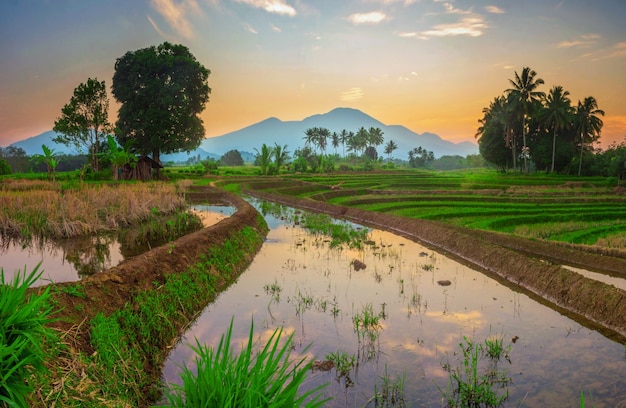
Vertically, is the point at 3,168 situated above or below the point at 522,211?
above

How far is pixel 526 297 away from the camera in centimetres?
945

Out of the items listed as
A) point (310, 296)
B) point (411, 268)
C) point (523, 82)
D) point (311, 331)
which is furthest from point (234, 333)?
point (523, 82)

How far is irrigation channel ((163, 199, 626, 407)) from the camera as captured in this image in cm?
552

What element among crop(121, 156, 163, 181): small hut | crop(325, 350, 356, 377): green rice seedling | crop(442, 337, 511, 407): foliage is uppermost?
crop(121, 156, 163, 181): small hut

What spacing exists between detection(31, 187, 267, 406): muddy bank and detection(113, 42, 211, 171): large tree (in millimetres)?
33705

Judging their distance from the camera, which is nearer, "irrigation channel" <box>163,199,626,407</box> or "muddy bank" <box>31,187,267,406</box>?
"muddy bank" <box>31,187,267,406</box>

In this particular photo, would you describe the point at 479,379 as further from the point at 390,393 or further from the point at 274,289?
the point at 274,289

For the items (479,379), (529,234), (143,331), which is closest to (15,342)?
(143,331)

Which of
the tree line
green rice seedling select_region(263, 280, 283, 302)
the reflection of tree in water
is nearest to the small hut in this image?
the reflection of tree in water

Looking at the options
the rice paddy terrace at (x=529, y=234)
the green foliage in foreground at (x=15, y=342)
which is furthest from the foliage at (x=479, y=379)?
the green foliage in foreground at (x=15, y=342)

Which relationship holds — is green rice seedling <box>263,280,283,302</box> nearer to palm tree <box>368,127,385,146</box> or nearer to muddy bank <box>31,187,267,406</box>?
muddy bank <box>31,187,267,406</box>

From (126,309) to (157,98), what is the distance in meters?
39.3

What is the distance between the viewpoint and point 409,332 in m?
7.22

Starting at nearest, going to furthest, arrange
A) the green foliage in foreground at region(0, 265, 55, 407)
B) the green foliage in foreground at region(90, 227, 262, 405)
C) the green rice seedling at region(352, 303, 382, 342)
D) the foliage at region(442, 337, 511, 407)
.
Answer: the green foliage in foreground at region(0, 265, 55, 407) < the green foliage in foreground at region(90, 227, 262, 405) < the foliage at region(442, 337, 511, 407) < the green rice seedling at region(352, 303, 382, 342)
